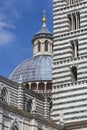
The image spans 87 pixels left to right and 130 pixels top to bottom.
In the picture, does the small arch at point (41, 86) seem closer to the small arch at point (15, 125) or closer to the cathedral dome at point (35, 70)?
the cathedral dome at point (35, 70)

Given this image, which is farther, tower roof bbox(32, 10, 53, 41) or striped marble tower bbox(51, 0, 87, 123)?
tower roof bbox(32, 10, 53, 41)

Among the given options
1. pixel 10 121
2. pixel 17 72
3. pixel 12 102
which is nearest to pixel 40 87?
pixel 17 72

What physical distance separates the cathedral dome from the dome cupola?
0.94 meters

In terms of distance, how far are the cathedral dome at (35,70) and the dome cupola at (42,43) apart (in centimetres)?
94

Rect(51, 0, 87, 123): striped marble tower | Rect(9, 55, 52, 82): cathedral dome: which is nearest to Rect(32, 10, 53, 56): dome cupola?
Rect(9, 55, 52, 82): cathedral dome

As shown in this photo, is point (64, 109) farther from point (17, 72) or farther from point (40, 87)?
point (17, 72)

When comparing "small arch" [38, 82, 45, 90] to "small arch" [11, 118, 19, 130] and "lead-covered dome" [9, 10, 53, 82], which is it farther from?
"small arch" [11, 118, 19, 130]

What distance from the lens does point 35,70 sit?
144 ft

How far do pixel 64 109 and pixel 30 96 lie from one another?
4.99m

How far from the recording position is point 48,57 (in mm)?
46062

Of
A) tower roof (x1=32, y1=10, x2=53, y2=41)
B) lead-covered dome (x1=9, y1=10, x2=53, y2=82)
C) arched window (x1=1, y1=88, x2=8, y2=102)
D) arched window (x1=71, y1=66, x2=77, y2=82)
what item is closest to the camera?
arched window (x1=71, y1=66, x2=77, y2=82)

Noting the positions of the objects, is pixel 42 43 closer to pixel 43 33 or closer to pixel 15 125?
pixel 43 33

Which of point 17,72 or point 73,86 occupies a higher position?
point 17,72

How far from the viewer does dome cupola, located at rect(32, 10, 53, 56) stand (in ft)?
155
